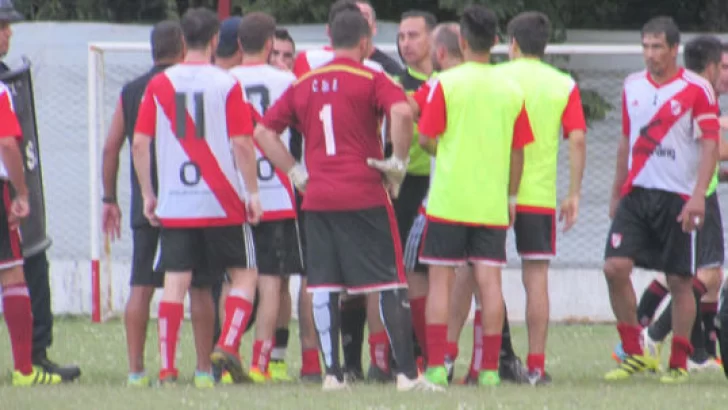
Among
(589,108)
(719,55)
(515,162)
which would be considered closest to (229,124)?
(515,162)

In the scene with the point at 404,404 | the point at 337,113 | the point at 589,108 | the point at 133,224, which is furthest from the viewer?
the point at 589,108

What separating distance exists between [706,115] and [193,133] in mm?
3226

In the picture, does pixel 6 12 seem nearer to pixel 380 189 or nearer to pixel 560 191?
pixel 380 189

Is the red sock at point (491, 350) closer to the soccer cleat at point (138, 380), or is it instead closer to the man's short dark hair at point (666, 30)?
the soccer cleat at point (138, 380)

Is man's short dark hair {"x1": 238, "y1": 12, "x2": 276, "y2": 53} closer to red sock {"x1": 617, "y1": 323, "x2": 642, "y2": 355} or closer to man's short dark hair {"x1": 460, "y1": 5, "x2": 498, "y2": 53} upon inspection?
man's short dark hair {"x1": 460, "y1": 5, "x2": 498, "y2": 53}

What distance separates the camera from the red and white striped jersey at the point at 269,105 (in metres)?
10.5

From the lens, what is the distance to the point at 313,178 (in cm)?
964

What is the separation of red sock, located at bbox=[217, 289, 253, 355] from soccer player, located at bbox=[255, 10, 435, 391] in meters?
0.61

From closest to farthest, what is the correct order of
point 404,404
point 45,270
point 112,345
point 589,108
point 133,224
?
point 404,404, point 133,224, point 45,270, point 112,345, point 589,108

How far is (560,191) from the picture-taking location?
53.3 ft

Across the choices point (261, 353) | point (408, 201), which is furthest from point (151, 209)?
point (408, 201)

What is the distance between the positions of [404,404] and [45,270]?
11.4ft

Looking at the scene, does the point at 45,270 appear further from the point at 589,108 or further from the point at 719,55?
the point at 589,108

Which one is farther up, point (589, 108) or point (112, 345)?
point (589, 108)
